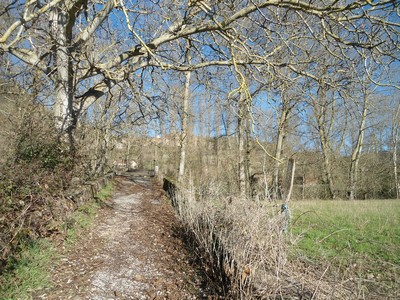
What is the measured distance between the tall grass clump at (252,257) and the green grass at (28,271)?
7.36 feet

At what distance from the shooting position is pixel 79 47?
21.1 ft

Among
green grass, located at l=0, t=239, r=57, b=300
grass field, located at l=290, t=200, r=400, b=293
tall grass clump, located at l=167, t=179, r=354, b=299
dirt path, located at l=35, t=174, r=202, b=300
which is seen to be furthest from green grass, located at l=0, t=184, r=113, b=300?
grass field, located at l=290, t=200, r=400, b=293

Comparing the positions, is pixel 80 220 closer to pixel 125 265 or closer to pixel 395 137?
pixel 125 265

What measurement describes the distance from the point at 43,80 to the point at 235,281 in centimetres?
729

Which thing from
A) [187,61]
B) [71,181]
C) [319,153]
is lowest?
[71,181]

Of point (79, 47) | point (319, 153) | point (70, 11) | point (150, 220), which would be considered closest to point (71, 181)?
point (150, 220)

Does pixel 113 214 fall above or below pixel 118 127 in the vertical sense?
below

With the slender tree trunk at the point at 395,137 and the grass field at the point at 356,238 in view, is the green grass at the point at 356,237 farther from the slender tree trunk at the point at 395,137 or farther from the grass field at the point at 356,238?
the slender tree trunk at the point at 395,137

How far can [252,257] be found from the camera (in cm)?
305

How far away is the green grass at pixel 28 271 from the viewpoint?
2896mm

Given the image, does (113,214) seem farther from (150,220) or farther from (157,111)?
(157,111)

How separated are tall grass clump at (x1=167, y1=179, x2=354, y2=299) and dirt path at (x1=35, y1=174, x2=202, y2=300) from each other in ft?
1.58

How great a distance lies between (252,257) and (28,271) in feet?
9.22

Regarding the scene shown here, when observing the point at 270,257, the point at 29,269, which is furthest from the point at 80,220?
the point at 270,257
